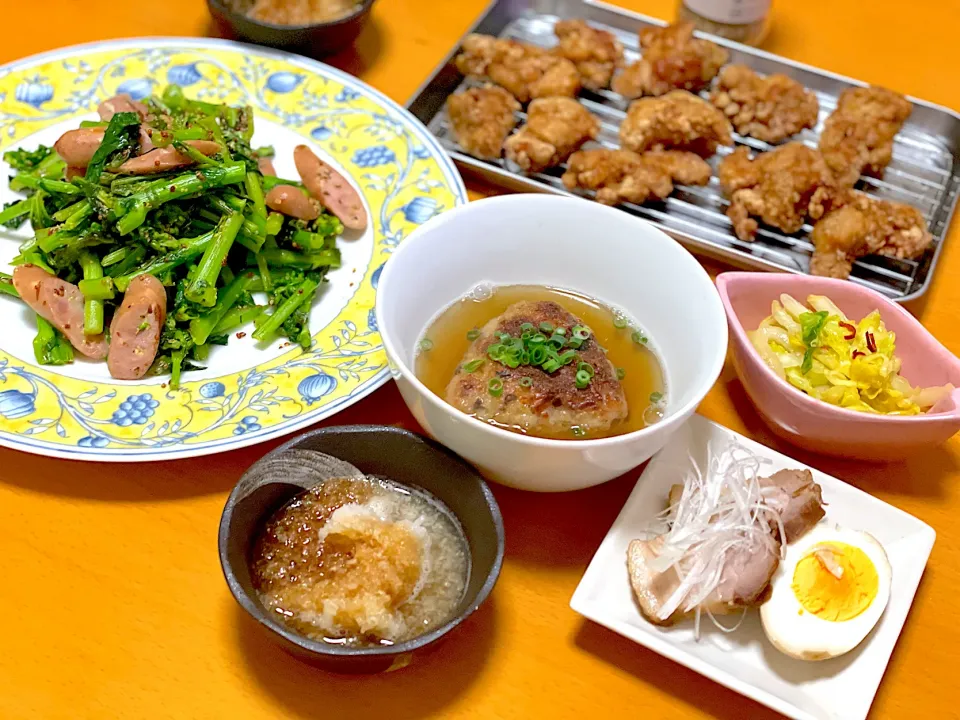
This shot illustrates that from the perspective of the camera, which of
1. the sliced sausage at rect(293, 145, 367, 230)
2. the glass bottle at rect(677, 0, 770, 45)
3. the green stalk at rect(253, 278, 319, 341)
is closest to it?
the green stalk at rect(253, 278, 319, 341)

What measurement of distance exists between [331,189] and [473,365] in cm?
74

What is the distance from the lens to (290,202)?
2094mm

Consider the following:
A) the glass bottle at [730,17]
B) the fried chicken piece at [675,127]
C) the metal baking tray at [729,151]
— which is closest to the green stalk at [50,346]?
the metal baking tray at [729,151]

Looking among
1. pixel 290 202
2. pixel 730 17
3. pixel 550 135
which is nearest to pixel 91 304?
pixel 290 202

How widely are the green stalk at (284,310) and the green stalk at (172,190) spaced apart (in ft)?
1.06

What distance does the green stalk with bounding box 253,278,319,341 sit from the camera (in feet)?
6.45

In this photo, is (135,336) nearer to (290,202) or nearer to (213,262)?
(213,262)

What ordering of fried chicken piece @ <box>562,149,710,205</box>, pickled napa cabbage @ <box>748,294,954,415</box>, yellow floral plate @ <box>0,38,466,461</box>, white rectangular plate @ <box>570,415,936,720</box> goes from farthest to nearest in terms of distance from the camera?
fried chicken piece @ <box>562,149,710,205</box>
pickled napa cabbage @ <box>748,294,954,415</box>
yellow floral plate @ <box>0,38,466,461</box>
white rectangular plate @ <box>570,415,936,720</box>

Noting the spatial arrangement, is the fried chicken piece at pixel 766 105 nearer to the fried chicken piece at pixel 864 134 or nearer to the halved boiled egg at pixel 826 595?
the fried chicken piece at pixel 864 134

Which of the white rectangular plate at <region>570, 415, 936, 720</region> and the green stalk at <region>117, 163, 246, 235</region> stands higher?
the green stalk at <region>117, 163, 246, 235</region>

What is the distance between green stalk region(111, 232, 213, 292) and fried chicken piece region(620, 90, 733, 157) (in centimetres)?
133

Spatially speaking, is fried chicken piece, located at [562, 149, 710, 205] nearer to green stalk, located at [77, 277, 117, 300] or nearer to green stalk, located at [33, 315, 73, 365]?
green stalk, located at [77, 277, 117, 300]

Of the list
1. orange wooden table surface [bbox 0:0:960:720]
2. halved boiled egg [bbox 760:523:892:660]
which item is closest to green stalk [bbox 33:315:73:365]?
orange wooden table surface [bbox 0:0:960:720]

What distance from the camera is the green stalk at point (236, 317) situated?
2.00m
